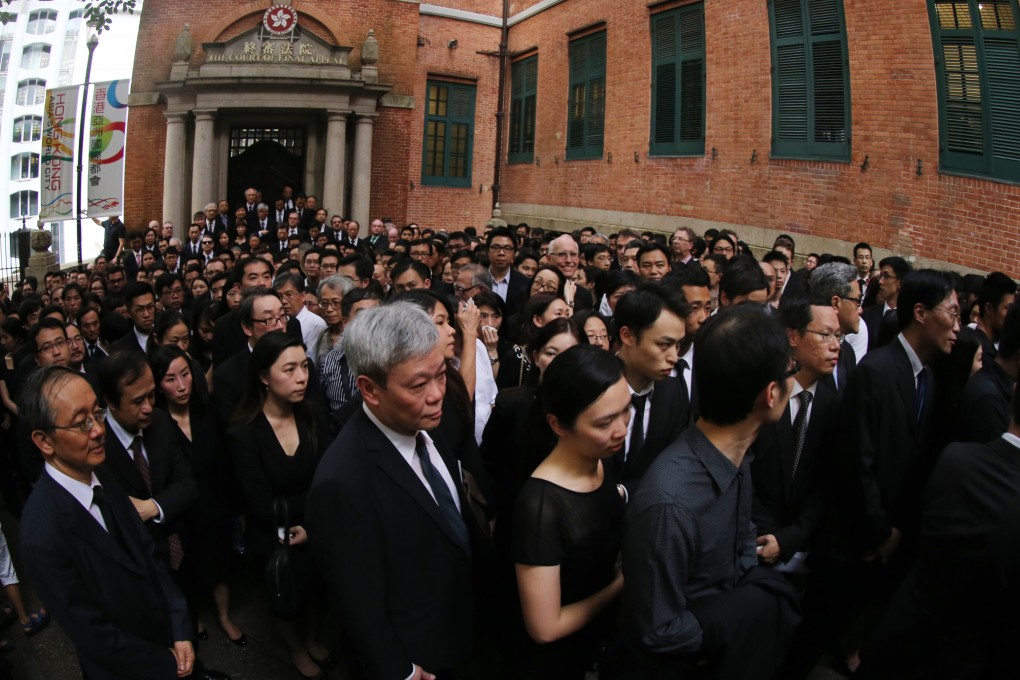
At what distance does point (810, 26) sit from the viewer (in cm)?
1180

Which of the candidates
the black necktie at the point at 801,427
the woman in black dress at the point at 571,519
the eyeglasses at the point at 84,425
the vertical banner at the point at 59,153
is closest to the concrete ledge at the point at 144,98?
the vertical banner at the point at 59,153

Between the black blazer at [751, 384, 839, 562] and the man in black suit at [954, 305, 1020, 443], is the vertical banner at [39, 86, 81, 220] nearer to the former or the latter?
the black blazer at [751, 384, 839, 562]

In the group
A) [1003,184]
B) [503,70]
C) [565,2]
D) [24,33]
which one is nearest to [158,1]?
[503,70]

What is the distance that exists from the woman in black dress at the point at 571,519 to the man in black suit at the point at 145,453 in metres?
2.12

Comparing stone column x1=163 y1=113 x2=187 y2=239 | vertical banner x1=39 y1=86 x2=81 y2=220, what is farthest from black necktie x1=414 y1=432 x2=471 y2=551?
stone column x1=163 y1=113 x2=187 y2=239

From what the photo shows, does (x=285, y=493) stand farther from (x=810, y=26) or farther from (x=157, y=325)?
(x=810, y=26)

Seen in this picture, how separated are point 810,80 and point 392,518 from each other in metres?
11.6

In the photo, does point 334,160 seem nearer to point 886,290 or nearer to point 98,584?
point 886,290

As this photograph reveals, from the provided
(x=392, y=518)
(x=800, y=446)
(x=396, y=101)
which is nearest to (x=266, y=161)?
(x=396, y=101)

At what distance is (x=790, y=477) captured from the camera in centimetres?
361

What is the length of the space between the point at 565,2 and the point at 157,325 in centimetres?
1584

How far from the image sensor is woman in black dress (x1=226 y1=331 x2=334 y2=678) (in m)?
3.94

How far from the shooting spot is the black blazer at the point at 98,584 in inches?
106

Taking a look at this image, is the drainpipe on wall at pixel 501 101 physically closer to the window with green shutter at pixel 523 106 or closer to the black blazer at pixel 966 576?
the window with green shutter at pixel 523 106
